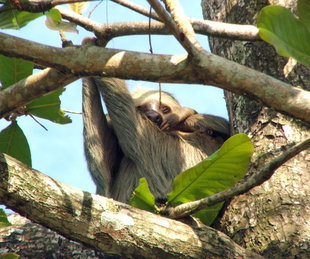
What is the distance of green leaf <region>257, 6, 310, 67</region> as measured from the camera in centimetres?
283

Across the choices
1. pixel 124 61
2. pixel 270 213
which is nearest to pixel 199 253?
pixel 270 213

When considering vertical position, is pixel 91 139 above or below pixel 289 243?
below

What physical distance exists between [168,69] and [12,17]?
1.72m

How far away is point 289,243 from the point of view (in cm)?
342

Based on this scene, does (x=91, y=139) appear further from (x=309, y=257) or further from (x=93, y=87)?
(x=309, y=257)

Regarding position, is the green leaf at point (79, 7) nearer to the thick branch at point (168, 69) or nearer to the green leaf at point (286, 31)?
the thick branch at point (168, 69)

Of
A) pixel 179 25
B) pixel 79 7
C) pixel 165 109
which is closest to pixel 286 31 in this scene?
pixel 179 25

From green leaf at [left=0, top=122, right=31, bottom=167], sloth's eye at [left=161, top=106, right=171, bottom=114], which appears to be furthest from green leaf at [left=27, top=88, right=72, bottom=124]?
sloth's eye at [left=161, top=106, right=171, bottom=114]

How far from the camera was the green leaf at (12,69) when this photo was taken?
3.49m

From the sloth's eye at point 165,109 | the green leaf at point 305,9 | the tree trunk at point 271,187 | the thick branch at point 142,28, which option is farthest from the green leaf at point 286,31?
the sloth's eye at point 165,109

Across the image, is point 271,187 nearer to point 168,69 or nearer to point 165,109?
point 168,69

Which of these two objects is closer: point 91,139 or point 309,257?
point 309,257

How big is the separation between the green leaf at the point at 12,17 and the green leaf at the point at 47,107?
2.11ft

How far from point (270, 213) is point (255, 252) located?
37 centimetres
